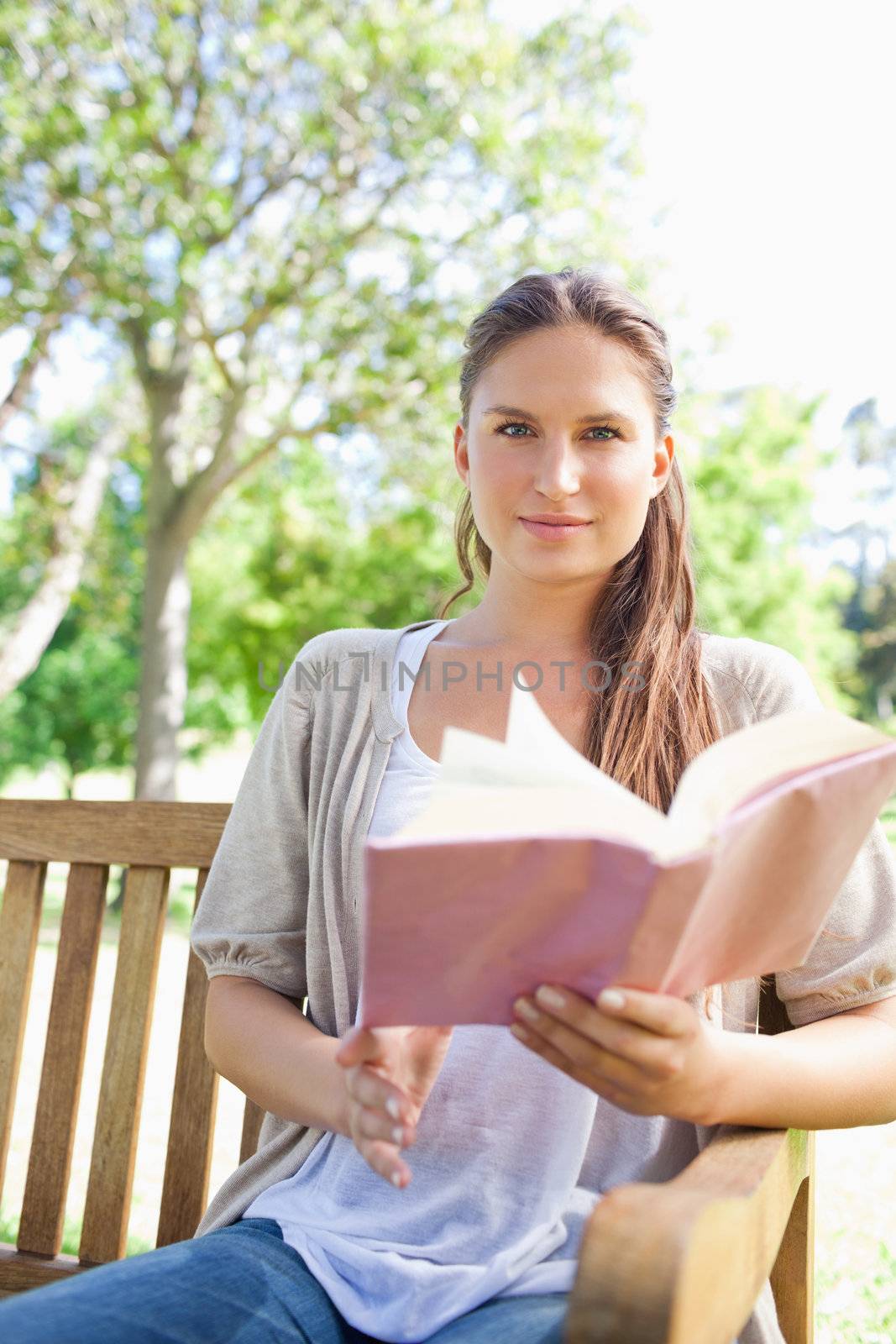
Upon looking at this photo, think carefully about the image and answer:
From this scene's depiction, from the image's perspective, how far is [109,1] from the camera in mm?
8180

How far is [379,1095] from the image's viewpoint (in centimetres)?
117

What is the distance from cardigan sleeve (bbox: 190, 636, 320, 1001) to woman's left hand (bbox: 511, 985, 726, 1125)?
73 centimetres

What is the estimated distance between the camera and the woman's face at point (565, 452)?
1.69 metres

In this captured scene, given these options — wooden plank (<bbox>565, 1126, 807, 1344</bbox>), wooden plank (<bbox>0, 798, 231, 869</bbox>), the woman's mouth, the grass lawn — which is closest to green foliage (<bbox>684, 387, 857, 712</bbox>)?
the grass lawn

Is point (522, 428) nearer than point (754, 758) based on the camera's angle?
No

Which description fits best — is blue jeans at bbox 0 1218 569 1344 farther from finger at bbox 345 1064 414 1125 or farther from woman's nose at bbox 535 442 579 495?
woman's nose at bbox 535 442 579 495

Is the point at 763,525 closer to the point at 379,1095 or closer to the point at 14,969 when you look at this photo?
the point at 14,969

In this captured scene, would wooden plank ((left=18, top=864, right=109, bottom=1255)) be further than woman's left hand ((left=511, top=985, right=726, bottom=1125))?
Yes

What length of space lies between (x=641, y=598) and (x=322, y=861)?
662 mm

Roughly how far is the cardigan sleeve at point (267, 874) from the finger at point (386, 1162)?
0.60 m

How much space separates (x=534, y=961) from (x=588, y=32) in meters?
10.3

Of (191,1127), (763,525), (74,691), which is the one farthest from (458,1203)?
(763,525)

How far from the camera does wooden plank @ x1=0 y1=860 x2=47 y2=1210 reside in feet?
7.08

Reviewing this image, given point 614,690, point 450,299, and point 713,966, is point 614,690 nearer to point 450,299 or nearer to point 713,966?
point 713,966
